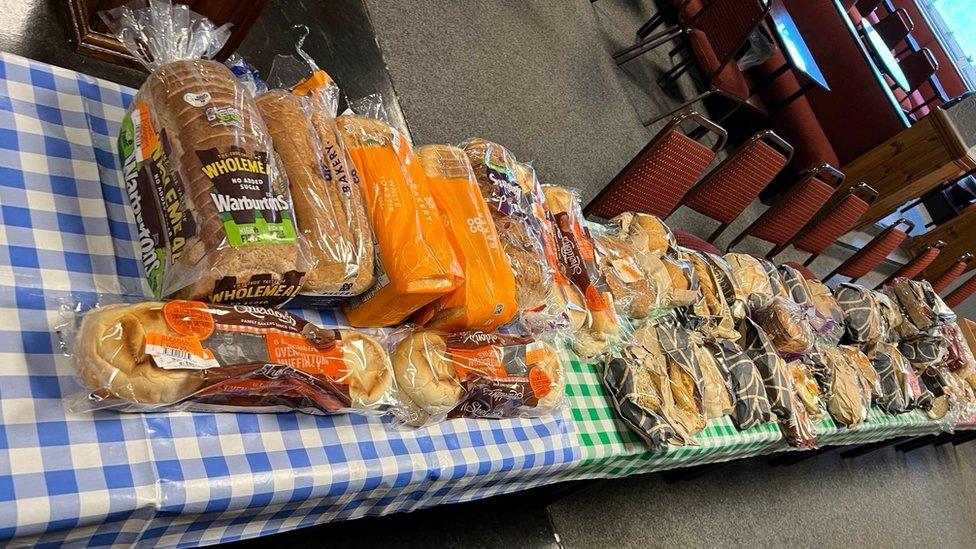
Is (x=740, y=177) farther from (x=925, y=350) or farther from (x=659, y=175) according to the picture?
(x=925, y=350)

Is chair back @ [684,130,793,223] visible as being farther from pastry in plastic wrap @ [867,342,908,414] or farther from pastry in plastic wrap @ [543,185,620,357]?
pastry in plastic wrap @ [543,185,620,357]

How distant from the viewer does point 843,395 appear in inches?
98.0

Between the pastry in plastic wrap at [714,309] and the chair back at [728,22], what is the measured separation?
203 centimetres

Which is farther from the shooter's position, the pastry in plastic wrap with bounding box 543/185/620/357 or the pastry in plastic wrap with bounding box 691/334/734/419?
the pastry in plastic wrap with bounding box 691/334/734/419

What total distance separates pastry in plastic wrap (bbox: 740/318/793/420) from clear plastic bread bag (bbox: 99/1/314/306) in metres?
1.69

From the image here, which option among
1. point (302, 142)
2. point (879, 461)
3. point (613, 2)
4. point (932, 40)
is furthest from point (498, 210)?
point (932, 40)

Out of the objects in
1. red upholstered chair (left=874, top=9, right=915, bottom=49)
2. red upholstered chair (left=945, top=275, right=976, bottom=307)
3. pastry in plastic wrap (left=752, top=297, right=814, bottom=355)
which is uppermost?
red upholstered chair (left=874, top=9, right=915, bottom=49)

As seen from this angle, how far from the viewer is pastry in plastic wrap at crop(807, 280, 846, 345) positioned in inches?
109

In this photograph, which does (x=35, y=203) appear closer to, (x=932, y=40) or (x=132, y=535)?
(x=132, y=535)

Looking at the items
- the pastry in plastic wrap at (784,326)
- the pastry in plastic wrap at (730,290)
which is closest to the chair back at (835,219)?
the pastry in plastic wrap at (784,326)

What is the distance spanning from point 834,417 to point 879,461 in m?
2.42

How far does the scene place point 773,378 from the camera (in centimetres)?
212

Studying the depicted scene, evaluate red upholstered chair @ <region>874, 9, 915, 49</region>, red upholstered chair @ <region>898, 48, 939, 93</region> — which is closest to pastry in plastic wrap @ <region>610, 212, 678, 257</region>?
red upholstered chair @ <region>898, 48, 939, 93</region>

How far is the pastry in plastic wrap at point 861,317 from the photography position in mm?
2885
